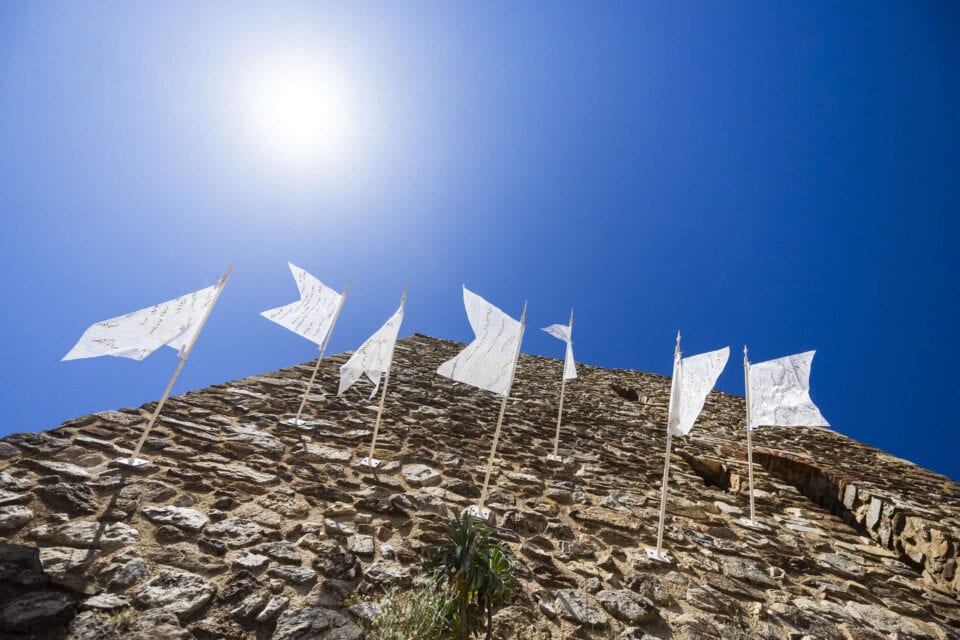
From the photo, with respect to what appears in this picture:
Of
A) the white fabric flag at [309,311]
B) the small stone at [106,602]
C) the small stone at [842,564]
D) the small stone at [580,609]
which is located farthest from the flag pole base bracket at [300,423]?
the small stone at [842,564]

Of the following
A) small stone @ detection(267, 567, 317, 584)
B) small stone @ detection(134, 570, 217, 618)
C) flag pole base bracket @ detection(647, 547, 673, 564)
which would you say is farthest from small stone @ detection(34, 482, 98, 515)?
flag pole base bracket @ detection(647, 547, 673, 564)

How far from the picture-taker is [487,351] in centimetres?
411

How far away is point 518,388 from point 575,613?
18.7 feet

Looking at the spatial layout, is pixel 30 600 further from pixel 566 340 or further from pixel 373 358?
pixel 566 340

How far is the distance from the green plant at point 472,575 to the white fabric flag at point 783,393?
3.72 metres

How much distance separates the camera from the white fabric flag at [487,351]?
155 inches

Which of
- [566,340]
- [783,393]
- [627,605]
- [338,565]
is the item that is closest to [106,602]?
[338,565]

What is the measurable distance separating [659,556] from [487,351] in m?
2.36

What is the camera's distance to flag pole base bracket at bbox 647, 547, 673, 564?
358 centimetres

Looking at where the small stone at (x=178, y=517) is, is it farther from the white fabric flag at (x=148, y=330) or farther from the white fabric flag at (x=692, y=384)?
the white fabric flag at (x=692, y=384)

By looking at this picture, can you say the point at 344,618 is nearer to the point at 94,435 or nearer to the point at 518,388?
the point at 94,435

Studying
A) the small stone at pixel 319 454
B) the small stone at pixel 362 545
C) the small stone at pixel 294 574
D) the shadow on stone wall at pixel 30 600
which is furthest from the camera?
the small stone at pixel 319 454

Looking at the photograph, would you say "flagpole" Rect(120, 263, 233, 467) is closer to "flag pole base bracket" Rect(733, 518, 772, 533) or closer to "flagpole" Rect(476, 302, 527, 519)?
"flagpole" Rect(476, 302, 527, 519)

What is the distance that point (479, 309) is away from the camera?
4273 mm
